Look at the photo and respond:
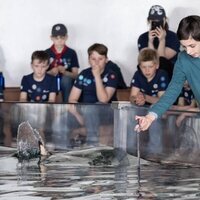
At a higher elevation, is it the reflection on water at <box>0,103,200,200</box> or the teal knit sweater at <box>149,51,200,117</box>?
the teal knit sweater at <box>149,51,200,117</box>

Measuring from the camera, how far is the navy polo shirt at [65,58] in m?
9.91

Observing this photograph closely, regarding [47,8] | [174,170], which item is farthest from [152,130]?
[47,8]

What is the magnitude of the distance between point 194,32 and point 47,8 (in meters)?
5.82

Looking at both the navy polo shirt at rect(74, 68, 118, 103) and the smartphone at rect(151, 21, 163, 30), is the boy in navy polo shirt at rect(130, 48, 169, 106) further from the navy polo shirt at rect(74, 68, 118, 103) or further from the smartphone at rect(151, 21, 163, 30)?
the smartphone at rect(151, 21, 163, 30)

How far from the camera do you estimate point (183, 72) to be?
5445 mm

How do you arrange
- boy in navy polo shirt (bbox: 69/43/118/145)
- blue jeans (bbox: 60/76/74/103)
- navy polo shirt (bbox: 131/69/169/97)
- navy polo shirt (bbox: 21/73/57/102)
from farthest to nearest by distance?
1. blue jeans (bbox: 60/76/74/103)
2. navy polo shirt (bbox: 21/73/57/102)
3. boy in navy polo shirt (bbox: 69/43/118/145)
4. navy polo shirt (bbox: 131/69/169/97)

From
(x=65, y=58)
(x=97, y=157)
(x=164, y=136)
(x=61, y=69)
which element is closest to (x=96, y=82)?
(x=61, y=69)

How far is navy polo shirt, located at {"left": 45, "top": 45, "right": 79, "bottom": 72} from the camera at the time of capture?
991 centimetres

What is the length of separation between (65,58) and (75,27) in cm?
75

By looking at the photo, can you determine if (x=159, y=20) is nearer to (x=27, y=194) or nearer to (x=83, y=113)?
(x=83, y=113)

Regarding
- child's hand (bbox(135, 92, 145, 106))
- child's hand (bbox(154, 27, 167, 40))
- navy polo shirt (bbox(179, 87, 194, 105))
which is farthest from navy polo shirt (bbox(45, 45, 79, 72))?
navy polo shirt (bbox(179, 87, 194, 105))

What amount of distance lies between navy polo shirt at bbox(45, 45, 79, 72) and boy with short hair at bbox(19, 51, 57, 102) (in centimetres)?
66

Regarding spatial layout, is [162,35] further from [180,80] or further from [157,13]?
[180,80]

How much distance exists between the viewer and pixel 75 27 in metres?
10.6
